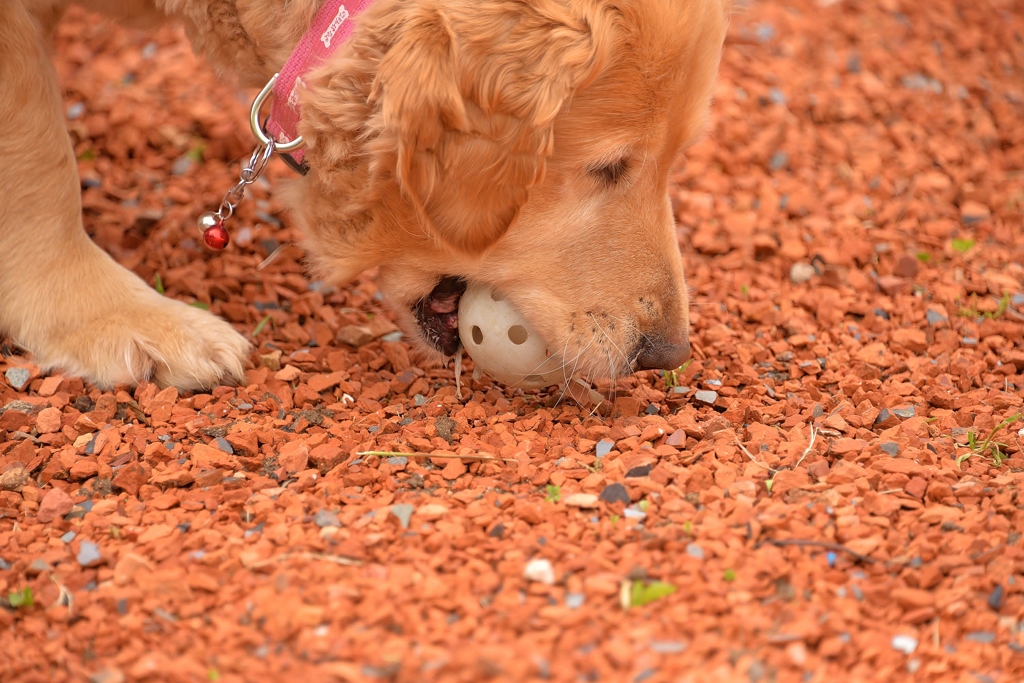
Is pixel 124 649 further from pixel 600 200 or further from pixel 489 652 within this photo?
pixel 600 200

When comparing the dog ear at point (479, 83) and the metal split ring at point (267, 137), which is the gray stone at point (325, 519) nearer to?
the dog ear at point (479, 83)

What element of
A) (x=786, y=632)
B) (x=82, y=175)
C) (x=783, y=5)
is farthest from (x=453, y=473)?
(x=783, y=5)

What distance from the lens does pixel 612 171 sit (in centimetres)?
319

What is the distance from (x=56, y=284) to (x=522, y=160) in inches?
70.7

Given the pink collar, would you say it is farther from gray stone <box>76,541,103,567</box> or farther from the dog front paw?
gray stone <box>76,541,103,567</box>

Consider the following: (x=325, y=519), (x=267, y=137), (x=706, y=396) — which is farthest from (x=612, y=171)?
(x=325, y=519)

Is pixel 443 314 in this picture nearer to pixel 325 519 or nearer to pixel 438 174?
pixel 438 174

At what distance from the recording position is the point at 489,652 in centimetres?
213

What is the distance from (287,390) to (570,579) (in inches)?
57.9

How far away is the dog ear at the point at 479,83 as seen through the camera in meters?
2.77

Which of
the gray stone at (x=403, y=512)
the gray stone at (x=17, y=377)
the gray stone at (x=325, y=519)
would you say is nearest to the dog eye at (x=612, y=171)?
the gray stone at (x=403, y=512)

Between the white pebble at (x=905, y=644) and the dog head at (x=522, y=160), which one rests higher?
the dog head at (x=522, y=160)

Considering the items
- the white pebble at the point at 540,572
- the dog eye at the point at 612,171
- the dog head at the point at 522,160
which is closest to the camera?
the white pebble at the point at 540,572

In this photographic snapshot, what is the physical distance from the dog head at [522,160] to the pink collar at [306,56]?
0.10 metres
